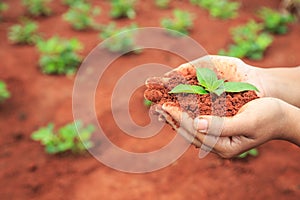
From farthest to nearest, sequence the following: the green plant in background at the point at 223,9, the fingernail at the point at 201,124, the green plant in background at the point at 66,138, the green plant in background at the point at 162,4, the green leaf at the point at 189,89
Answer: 1. the green plant in background at the point at 162,4
2. the green plant in background at the point at 223,9
3. the green plant in background at the point at 66,138
4. the green leaf at the point at 189,89
5. the fingernail at the point at 201,124

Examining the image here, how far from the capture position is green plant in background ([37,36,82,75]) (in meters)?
3.14

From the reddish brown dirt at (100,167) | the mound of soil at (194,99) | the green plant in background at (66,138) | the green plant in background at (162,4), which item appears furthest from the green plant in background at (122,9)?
the mound of soil at (194,99)

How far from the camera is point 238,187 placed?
224 centimetres

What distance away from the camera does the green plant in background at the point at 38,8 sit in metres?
3.94

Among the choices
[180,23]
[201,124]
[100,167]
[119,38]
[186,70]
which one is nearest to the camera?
[201,124]

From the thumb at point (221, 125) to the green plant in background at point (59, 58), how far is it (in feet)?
6.56

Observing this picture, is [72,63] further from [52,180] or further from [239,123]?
[239,123]

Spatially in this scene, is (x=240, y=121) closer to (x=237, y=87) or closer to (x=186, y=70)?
(x=237, y=87)

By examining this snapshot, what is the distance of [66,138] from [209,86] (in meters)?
1.28

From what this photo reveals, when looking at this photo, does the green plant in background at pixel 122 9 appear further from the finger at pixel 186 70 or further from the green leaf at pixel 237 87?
the green leaf at pixel 237 87

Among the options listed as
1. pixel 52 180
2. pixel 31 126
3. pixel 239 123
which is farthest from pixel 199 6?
pixel 239 123

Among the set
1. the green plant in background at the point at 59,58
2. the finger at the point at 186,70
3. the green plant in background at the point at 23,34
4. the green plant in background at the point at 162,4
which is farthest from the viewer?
the green plant in background at the point at 162,4

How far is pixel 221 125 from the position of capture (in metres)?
1.38

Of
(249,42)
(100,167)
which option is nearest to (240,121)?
(100,167)
